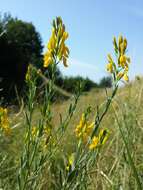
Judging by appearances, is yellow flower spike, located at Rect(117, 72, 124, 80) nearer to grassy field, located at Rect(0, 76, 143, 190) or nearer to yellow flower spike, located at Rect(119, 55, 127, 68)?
yellow flower spike, located at Rect(119, 55, 127, 68)

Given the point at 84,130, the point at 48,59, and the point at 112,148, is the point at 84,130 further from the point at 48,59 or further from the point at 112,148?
the point at 112,148

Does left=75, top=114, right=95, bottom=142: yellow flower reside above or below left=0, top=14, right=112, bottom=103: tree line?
below

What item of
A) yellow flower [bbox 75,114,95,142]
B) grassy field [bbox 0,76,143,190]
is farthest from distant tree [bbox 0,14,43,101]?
yellow flower [bbox 75,114,95,142]

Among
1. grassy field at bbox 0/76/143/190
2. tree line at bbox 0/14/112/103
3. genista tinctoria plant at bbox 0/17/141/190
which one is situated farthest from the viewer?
tree line at bbox 0/14/112/103

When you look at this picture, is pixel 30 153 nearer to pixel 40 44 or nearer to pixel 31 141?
pixel 31 141

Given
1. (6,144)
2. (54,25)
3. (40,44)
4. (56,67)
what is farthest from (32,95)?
(40,44)

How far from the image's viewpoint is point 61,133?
1.67 meters

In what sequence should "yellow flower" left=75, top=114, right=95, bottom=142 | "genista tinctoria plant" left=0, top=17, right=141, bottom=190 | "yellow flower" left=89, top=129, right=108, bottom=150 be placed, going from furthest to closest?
"yellow flower" left=75, top=114, right=95, bottom=142, "yellow flower" left=89, top=129, right=108, bottom=150, "genista tinctoria plant" left=0, top=17, right=141, bottom=190

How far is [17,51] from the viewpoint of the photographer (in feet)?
105

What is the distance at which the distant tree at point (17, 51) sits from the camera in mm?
29141

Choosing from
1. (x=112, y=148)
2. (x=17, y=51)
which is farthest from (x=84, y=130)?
(x=17, y=51)

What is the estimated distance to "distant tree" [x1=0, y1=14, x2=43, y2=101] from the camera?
29141mm

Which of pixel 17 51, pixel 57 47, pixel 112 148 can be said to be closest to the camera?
pixel 57 47

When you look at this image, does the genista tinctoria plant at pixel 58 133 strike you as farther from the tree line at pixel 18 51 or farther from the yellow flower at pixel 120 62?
the tree line at pixel 18 51
